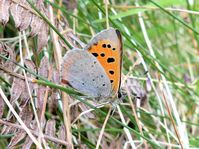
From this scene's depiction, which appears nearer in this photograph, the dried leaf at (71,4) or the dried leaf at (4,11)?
the dried leaf at (4,11)

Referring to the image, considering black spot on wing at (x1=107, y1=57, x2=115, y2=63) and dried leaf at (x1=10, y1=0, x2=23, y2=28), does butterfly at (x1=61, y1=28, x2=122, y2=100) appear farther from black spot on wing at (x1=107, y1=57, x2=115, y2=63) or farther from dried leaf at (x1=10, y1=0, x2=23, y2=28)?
dried leaf at (x1=10, y1=0, x2=23, y2=28)

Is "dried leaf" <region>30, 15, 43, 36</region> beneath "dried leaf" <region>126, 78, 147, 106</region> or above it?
above

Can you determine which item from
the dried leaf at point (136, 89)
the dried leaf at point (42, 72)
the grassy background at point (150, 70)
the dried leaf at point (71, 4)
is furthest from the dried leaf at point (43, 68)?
the dried leaf at point (71, 4)

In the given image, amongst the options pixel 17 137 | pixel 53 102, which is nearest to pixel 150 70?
pixel 53 102

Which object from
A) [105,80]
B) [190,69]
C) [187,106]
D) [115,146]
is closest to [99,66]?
[105,80]

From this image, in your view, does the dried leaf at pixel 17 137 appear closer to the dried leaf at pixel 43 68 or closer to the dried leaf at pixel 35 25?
the dried leaf at pixel 43 68

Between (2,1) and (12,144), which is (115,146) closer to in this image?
(12,144)

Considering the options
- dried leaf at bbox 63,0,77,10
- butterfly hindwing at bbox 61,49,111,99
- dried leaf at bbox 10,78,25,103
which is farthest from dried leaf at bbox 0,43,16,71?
dried leaf at bbox 63,0,77,10
